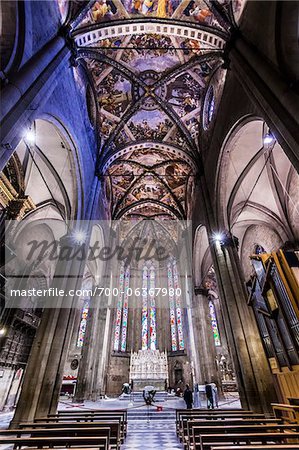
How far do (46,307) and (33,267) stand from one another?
749 centimetres

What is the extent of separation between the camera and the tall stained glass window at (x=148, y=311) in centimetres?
1956

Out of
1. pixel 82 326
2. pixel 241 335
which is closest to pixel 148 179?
pixel 241 335

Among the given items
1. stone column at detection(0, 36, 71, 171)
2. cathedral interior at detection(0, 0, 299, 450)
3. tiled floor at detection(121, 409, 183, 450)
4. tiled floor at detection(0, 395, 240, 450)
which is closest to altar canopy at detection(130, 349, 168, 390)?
cathedral interior at detection(0, 0, 299, 450)

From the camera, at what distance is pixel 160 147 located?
13398 millimetres

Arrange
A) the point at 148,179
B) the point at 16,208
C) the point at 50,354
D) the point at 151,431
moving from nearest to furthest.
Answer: the point at 151,431
the point at 50,354
the point at 16,208
the point at 148,179

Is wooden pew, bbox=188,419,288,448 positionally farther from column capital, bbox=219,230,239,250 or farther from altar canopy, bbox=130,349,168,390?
altar canopy, bbox=130,349,168,390

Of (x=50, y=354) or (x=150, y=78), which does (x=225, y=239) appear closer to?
(x=50, y=354)

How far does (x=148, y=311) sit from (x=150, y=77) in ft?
57.8

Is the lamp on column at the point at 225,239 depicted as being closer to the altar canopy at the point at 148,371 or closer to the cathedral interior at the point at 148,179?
the cathedral interior at the point at 148,179

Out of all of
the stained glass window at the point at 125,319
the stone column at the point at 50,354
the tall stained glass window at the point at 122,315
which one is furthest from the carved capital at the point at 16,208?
the stained glass window at the point at 125,319

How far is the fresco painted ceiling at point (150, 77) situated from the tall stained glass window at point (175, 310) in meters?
7.36

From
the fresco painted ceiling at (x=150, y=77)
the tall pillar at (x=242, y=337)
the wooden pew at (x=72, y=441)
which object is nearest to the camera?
the wooden pew at (x=72, y=441)

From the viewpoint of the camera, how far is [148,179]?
16953mm

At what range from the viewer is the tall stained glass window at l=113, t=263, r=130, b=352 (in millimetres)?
19141
